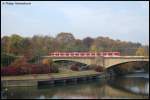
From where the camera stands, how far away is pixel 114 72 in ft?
207

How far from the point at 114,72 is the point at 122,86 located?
18.8 metres

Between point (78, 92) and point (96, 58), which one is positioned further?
→ point (96, 58)

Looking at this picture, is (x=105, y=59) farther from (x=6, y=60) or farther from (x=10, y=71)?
(x=10, y=71)

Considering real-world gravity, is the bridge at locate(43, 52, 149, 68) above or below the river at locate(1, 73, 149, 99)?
above

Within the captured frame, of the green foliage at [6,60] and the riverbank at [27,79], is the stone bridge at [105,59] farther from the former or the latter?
the riverbank at [27,79]

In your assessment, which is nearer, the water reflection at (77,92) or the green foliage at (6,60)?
the water reflection at (77,92)

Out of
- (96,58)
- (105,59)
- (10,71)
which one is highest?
(96,58)

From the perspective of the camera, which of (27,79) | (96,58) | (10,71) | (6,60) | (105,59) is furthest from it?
(96,58)

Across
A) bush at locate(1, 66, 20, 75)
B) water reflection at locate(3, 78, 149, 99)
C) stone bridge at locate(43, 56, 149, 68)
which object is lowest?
water reflection at locate(3, 78, 149, 99)

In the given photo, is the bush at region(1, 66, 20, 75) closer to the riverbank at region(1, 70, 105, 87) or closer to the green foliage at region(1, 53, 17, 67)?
the riverbank at region(1, 70, 105, 87)

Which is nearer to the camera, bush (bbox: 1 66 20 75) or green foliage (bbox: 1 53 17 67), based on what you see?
bush (bbox: 1 66 20 75)

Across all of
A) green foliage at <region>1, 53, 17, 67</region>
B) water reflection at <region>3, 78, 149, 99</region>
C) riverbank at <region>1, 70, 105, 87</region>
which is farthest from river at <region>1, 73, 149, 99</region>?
green foliage at <region>1, 53, 17, 67</region>

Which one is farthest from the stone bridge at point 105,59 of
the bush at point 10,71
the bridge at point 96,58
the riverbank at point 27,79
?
the bush at point 10,71

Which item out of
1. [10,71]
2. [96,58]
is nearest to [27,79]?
[10,71]
